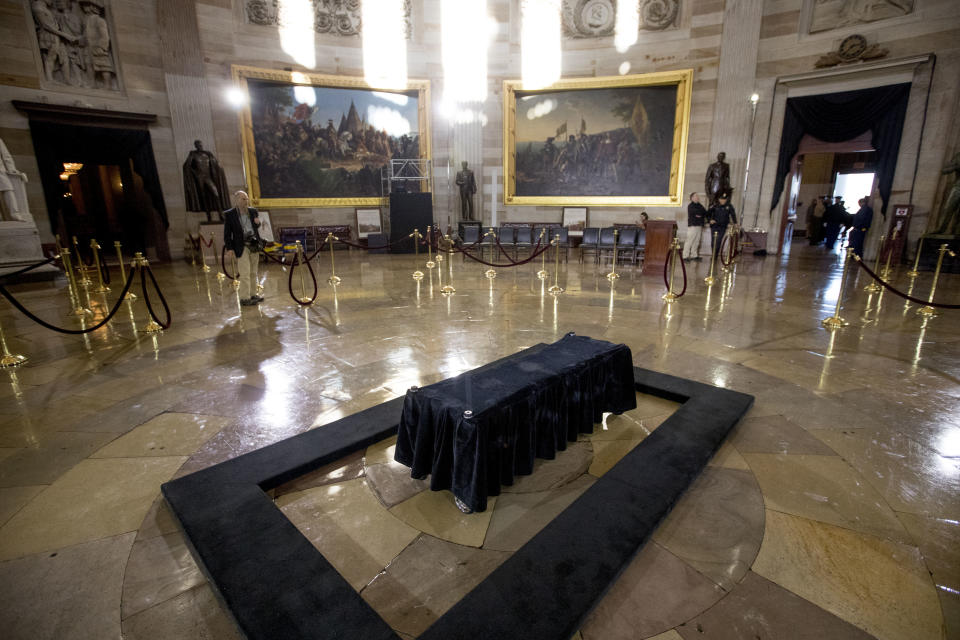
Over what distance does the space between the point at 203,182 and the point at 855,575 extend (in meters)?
15.4

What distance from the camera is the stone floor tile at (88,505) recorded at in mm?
Result: 2557

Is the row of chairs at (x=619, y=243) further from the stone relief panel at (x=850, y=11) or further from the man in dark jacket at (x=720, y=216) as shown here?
the stone relief panel at (x=850, y=11)

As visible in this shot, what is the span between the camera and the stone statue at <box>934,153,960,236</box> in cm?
1064

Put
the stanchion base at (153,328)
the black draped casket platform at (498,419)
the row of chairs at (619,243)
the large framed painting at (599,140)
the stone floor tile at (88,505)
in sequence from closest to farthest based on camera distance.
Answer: the stone floor tile at (88,505), the black draped casket platform at (498,419), the stanchion base at (153,328), the row of chairs at (619,243), the large framed painting at (599,140)

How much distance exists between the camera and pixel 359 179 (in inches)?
614

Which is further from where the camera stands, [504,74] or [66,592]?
[504,74]

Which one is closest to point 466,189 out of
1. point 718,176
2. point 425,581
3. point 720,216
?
point 718,176

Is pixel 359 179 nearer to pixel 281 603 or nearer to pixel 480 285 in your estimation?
pixel 480 285

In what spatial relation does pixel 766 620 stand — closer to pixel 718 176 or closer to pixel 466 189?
pixel 718 176

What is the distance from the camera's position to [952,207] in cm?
1073

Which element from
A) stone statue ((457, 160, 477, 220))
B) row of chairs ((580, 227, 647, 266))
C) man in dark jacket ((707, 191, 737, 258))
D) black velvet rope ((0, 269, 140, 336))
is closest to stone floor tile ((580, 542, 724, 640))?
black velvet rope ((0, 269, 140, 336))

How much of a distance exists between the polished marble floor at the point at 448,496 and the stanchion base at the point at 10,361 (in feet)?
0.63

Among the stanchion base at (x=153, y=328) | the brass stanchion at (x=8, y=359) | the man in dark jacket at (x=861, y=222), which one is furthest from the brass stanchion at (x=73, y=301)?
the man in dark jacket at (x=861, y=222)

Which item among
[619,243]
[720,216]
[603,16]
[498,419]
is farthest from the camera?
[603,16]
